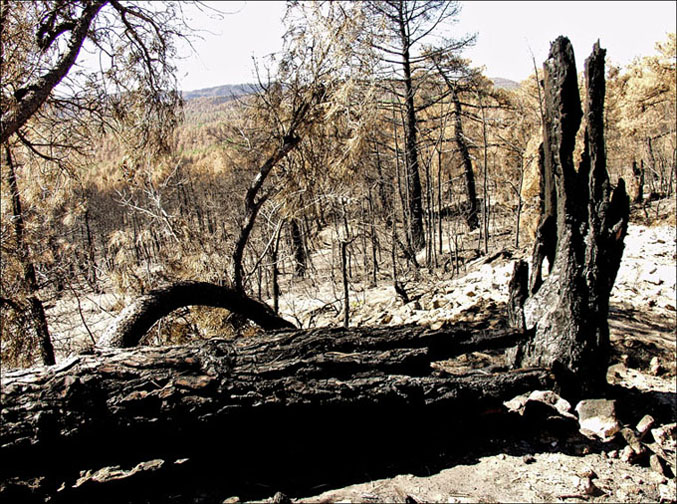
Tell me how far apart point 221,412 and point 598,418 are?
2175 millimetres

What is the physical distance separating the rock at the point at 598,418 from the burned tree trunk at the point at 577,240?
16 cm

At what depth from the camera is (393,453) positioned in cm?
228

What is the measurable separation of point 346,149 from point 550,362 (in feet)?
16.3

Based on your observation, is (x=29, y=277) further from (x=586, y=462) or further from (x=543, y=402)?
(x=586, y=462)

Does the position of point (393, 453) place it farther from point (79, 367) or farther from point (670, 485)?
point (79, 367)

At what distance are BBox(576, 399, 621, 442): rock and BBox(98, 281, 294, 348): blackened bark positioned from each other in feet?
7.85

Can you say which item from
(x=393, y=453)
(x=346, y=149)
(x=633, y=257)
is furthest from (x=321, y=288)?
(x=393, y=453)

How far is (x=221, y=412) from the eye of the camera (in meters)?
1.98

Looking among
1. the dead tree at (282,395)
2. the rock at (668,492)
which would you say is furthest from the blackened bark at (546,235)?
the rock at (668,492)

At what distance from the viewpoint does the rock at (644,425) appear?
102 inches

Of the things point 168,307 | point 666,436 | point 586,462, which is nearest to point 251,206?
point 168,307

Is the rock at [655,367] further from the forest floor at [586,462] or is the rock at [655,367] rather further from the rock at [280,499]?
the rock at [280,499]

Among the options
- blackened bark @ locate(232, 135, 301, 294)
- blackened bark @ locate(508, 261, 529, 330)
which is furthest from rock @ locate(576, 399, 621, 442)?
blackened bark @ locate(232, 135, 301, 294)

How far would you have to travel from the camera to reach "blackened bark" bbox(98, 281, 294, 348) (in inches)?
111
